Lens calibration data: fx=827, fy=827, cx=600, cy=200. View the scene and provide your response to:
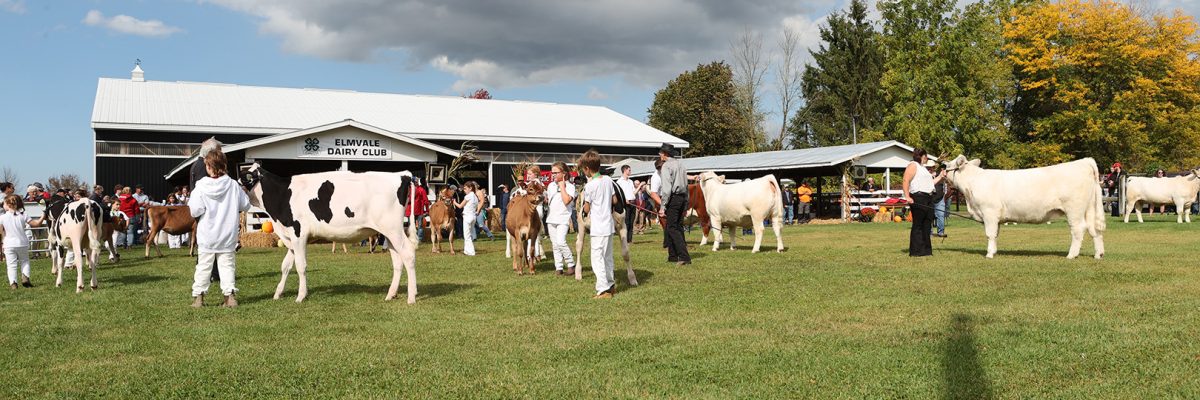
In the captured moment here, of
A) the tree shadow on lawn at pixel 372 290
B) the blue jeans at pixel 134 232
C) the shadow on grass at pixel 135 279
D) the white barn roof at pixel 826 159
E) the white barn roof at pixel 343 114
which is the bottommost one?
the shadow on grass at pixel 135 279

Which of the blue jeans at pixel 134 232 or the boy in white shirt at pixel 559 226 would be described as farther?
the blue jeans at pixel 134 232

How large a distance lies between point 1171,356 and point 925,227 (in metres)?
7.89

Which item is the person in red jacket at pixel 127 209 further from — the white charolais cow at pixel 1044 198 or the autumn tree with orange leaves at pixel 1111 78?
the autumn tree with orange leaves at pixel 1111 78

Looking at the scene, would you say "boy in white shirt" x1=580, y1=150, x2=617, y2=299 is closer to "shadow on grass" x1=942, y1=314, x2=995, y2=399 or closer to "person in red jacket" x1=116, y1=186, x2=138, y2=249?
"shadow on grass" x1=942, y1=314, x2=995, y2=399

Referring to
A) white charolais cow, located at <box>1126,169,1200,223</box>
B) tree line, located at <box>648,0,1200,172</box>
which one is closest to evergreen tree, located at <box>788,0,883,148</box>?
tree line, located at <box>648,0,1200,172</box>

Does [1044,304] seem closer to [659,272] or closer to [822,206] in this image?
[659,272]

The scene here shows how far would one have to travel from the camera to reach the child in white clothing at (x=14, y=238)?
11383 millimetres

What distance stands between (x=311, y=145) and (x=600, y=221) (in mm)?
19332

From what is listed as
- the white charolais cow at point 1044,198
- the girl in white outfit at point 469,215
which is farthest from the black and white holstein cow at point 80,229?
the white charolais cow at point 1044,198

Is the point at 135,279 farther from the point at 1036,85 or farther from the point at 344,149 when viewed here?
the point at 1036,85

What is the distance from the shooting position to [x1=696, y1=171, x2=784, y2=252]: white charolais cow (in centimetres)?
1513

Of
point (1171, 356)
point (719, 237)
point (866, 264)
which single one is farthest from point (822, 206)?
point (1171, 356)

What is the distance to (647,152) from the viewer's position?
43469 mm

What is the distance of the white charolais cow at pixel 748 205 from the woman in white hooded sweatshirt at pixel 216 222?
354 inches
